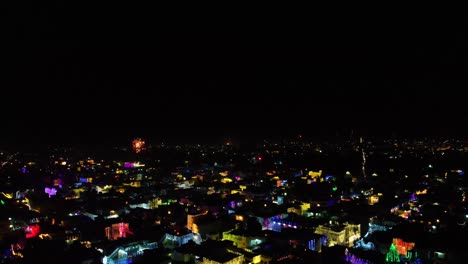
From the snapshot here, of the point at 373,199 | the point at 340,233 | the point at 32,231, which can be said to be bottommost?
the point at 373,199

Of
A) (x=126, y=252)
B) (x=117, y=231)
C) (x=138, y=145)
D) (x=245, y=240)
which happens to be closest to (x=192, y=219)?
(x=117, y=231)

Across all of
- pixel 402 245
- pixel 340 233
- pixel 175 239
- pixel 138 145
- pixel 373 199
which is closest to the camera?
pixel 402 245

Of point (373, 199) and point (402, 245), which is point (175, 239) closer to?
point (402, 245)

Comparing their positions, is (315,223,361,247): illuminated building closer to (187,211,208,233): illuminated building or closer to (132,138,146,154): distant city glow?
(187,211,208,233): illuminated building

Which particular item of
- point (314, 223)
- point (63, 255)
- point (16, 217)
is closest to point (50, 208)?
point (16, 217)

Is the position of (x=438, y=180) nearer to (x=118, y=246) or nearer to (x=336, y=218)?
(x=336, y=218)
